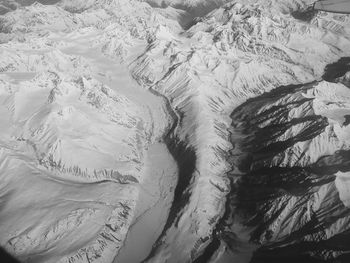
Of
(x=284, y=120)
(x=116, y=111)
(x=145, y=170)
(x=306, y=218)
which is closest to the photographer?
(x=306, y=218)

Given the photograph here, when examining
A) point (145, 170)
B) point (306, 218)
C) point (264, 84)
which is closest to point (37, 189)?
point (145, 170)

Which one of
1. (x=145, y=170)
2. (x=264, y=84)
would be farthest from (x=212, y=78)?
(x=145, y=170)

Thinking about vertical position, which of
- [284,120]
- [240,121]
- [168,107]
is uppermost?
[284,120]

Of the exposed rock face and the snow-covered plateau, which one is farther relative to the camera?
the snow-covered plateau

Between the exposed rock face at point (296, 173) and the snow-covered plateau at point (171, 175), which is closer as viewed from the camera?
the exposed rock face at point (296, 173)

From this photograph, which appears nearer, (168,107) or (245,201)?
(245,201)

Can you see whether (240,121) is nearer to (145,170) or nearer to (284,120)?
(284,120)

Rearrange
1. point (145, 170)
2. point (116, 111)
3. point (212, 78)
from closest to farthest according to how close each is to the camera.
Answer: point (145, 170) < point (116, 111) < point (212, 78)

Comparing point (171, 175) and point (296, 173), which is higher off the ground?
point (296, 173)

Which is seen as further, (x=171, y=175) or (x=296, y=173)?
(x=171, y=175)

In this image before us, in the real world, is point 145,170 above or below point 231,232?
below
